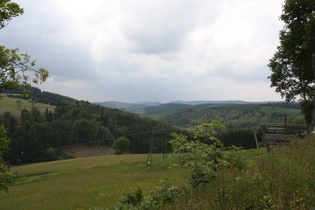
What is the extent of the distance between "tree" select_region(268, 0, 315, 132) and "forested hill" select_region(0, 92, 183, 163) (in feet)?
169

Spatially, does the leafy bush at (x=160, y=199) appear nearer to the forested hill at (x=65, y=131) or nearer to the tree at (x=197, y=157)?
the tree at (x=197, y=157)

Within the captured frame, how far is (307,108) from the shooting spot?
24.0 m

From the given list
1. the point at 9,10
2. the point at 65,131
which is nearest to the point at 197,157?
the point at 9,10

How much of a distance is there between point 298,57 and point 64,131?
119 m

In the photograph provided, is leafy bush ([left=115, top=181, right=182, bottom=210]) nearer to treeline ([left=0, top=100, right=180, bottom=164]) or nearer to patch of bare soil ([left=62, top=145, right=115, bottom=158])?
treeline ([left=0, top=100, right=180, bottom=164])

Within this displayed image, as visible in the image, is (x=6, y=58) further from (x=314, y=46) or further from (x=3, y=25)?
(x=314, y=46)

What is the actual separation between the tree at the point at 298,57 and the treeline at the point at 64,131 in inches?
2028

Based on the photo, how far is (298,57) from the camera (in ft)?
69.1

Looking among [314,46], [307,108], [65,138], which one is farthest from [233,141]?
[65,138]

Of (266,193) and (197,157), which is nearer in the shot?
(266,193)

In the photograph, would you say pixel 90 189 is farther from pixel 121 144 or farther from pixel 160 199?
pixel 121 144

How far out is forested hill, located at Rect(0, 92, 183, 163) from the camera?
9762 cm

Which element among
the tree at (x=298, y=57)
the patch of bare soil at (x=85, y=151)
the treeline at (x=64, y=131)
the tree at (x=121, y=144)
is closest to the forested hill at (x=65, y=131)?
the treeline at (x=64, y=131)

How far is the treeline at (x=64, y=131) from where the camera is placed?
97.6 metres
